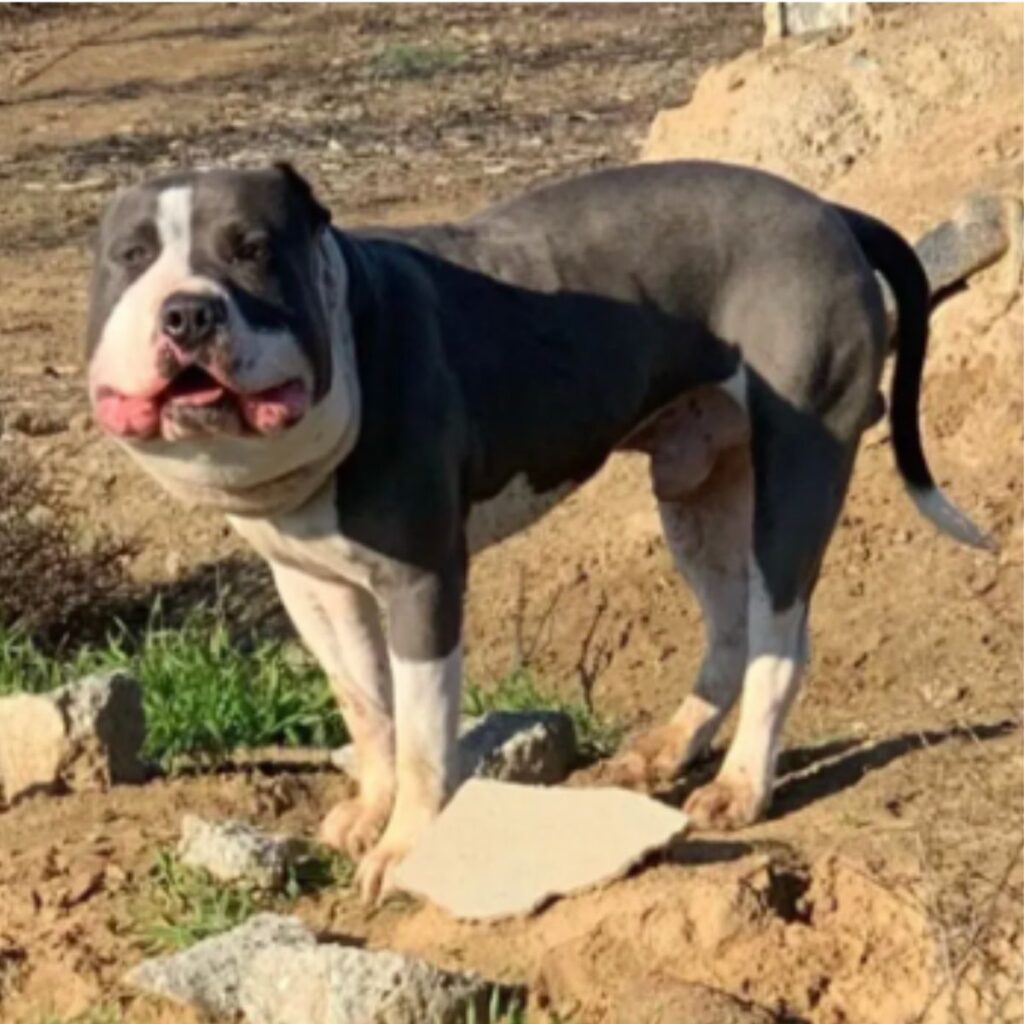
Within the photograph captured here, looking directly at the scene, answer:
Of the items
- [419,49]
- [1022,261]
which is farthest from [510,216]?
[419,49]

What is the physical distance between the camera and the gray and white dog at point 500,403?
6.19 metres

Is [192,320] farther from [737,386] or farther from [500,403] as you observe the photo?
[737,386]

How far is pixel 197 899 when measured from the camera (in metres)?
6.78

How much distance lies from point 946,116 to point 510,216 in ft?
15.7

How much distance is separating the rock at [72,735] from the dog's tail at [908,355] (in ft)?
5.66

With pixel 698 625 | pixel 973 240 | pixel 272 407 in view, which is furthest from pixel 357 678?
pixel 973 240

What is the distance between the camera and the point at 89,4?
1067 inches

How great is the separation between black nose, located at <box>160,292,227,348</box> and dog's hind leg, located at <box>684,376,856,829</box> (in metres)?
1.52

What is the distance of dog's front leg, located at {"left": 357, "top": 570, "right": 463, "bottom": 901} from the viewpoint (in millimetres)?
6602

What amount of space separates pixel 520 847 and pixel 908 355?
5.13 ft

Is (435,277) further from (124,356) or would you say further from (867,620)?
(867,620)

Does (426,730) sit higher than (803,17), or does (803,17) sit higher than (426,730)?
(426,730)

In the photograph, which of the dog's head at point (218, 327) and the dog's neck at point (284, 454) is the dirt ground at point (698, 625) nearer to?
the dog's neck at point (284, 454)

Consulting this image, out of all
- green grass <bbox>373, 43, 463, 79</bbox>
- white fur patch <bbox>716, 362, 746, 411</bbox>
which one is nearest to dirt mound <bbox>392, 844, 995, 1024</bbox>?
white fur patch <bbox>716, 362, 746, 411</bbox>
